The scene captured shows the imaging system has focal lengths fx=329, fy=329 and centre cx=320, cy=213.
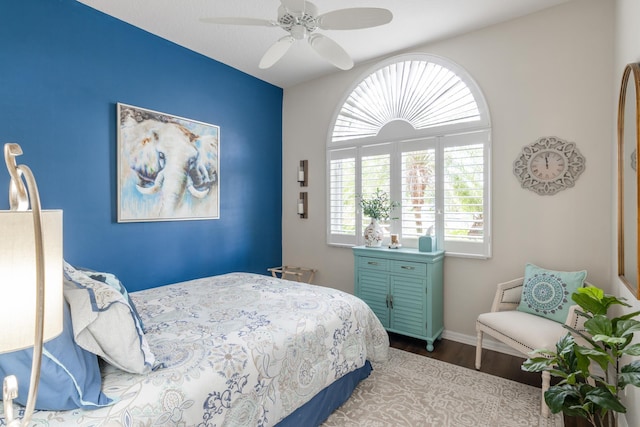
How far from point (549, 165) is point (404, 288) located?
1.63 meters

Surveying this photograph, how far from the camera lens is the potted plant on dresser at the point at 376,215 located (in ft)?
11.5

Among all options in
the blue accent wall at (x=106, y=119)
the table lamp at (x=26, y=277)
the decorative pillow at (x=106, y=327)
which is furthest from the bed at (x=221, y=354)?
the blue accent wall at (x=106, y=119)

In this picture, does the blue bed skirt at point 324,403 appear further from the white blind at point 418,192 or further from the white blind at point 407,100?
the white blind at point 407,100

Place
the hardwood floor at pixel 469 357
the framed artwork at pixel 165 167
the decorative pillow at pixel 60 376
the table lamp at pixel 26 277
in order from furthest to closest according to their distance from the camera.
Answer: the framed artwork at pixel 165 167
the hardwood floor at pixel 469 357
the decorative pillow at pixel 60 376
the table lamp at pixel 26 277

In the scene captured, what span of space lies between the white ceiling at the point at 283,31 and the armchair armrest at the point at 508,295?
2.29 m

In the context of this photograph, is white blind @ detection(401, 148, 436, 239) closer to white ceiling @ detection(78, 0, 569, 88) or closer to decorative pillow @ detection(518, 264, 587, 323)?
decorative pillow @ detection(518, 264, 587, 323)

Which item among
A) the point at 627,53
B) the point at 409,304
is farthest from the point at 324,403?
the point at 627,53

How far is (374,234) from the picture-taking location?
3506 mm

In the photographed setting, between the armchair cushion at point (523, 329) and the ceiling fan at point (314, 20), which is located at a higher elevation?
the ceiling fan at point (314, 20)

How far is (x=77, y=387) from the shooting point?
115 cm

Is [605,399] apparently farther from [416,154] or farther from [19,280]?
[416,154]

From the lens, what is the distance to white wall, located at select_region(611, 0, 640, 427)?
5.13ft

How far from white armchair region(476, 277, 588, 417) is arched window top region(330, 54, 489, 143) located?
1541 millimetres

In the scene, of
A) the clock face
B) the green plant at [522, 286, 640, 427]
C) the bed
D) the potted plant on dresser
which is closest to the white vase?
the potted plant on dresser
